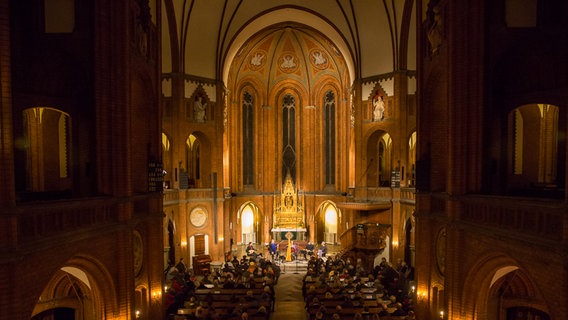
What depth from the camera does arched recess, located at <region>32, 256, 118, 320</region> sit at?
10.5 m

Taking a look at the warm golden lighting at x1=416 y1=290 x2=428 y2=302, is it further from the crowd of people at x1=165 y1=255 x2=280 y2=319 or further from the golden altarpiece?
the golden altarpiece

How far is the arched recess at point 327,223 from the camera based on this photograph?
31480 mm

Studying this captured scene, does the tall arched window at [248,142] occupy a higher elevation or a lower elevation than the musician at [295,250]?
higher

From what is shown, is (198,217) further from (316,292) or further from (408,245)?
(408,245)

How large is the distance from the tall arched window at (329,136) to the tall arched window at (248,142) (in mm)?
6607

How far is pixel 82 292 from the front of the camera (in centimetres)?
1143

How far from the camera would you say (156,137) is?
50.0ft

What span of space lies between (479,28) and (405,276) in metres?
12.7

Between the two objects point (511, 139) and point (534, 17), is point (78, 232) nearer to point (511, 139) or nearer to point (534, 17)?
point (511, 139)

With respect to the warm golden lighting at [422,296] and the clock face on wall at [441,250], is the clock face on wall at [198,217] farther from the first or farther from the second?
the clock face on wall at [441,250]

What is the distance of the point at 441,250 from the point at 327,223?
1922 cm

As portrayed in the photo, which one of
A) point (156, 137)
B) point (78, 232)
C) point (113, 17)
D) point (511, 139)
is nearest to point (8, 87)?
point (78, 232)

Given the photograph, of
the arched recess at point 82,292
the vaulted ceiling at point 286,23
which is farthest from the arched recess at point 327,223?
the arched recess at point 82,292

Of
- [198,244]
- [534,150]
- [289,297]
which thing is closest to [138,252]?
[289,297]
